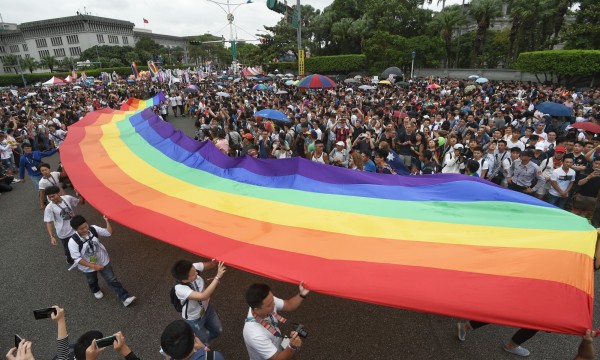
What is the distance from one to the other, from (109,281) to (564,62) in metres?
31.2

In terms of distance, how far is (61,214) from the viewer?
504 cm

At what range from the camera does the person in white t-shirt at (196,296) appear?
3.21 metres

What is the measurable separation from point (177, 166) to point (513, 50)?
44620 millimetres

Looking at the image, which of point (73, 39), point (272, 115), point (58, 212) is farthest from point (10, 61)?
point (58, 212)

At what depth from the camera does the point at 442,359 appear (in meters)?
3.68

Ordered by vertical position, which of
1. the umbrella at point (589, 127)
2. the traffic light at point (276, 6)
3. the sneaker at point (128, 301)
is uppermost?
the traffic light at point (276, 6)

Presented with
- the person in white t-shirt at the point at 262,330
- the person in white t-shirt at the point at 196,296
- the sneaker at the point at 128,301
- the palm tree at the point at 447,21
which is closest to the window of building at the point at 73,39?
the palm tree at the point at 447,21

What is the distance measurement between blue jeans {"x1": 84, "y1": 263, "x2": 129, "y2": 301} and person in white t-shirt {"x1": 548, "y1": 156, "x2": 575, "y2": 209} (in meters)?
7.66

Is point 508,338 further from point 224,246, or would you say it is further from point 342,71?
point 342,71

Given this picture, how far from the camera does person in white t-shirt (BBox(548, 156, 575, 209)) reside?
225 inches

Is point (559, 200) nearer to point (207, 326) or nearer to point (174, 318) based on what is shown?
point (207, 326)

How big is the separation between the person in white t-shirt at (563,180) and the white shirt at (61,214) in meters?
8.57

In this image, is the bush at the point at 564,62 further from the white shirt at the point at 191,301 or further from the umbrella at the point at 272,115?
the white shirt at the point at 191,301

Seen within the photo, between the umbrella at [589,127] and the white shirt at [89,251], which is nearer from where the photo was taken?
the white shirt at [89,251]
